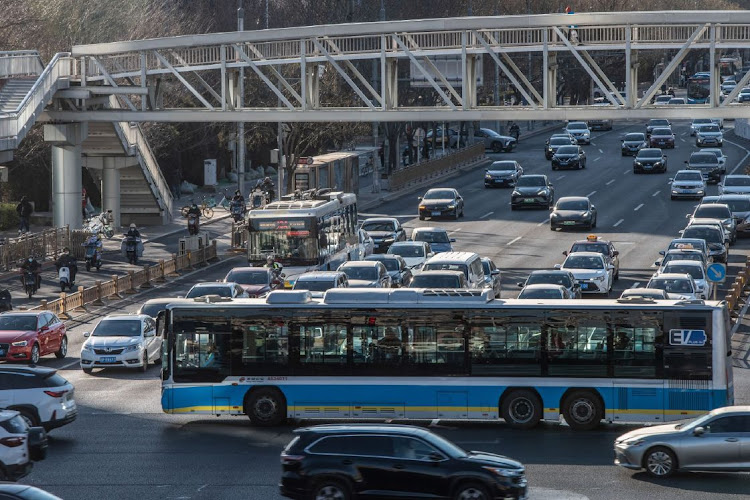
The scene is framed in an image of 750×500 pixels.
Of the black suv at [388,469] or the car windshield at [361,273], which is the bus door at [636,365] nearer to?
the black suv at [388,469]

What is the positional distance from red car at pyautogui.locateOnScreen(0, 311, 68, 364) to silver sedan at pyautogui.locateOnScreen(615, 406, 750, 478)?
55.1ft

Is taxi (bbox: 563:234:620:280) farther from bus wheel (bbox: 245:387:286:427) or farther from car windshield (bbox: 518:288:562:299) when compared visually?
bus wheel (bbox: 245:387:286:427)

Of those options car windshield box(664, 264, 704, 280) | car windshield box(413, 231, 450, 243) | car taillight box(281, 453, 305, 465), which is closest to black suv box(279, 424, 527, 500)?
car taillight box(281, 453, 305, 465)

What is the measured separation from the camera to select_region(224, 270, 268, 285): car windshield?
4006 cm

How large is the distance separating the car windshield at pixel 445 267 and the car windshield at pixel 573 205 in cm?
1940

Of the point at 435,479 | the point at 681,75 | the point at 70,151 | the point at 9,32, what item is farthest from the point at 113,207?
the point at 681,75

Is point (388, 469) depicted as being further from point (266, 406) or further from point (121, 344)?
point (121, 344)

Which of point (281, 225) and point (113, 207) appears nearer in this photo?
point (281, 225)

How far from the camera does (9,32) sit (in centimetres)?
6850

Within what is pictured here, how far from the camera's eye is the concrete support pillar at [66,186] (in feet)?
183

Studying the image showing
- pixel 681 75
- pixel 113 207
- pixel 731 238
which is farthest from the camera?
pixel 681 75

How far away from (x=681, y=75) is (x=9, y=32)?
105 metres

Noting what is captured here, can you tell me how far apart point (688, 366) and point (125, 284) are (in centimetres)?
2436

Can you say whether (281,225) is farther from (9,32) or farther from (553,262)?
(9,32)
